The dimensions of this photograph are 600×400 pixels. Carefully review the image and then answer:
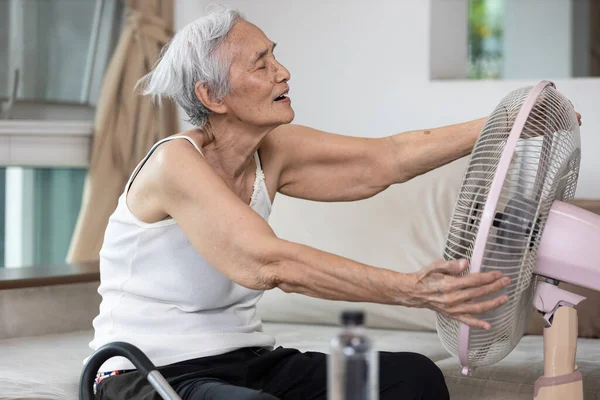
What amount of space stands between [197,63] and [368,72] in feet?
4.27

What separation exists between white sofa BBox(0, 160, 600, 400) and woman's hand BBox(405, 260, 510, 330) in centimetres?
75

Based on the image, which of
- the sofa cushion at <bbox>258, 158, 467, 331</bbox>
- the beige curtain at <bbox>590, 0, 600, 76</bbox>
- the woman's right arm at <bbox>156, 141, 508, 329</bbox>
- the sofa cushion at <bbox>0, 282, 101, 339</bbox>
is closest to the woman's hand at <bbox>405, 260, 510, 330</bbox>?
the woman's right arm at <bbox>156, 141, 508, 329</bbox>

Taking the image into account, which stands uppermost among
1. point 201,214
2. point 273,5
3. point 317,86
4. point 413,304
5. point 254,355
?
point 273,5

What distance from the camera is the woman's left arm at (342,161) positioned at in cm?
183

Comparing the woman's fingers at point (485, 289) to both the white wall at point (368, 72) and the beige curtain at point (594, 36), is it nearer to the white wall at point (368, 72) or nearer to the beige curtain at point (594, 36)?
the white wall at point (368, 72)

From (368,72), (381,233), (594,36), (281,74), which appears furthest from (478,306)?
(594,36)

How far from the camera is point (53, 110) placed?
3098 millimetres

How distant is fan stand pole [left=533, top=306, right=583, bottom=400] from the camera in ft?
4.39

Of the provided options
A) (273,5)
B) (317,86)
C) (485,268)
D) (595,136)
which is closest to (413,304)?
(485,268)

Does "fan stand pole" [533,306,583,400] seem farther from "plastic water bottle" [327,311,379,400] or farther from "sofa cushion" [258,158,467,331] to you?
"sofa cushion" [258,158,467,331]

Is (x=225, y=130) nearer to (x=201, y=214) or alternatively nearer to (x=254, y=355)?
(x=201, y=214)

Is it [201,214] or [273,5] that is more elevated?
[273,5]

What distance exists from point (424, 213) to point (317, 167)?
53 centimetres

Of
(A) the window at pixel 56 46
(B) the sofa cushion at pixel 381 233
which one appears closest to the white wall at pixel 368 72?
(B) the sofa cushion at pixel 381 233
